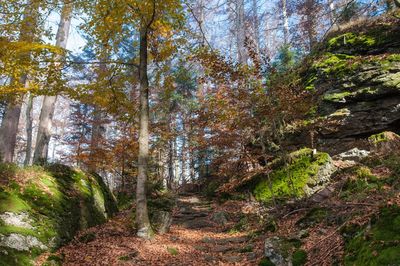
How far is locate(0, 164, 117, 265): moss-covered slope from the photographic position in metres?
5.26

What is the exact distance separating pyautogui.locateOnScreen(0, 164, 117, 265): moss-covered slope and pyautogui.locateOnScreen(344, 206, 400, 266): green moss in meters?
5.01

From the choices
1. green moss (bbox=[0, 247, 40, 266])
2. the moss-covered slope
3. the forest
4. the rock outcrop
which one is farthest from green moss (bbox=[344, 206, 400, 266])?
the rock outcrop

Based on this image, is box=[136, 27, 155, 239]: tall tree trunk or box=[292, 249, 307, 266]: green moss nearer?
box=[292, 249, 307, 266]: green moss

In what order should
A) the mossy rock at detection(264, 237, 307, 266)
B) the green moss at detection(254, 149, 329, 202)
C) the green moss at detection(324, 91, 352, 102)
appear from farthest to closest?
the green moss at detection(324, 91, 352, 102), the green moss at detection(254, 149, 329, 202), the mossy rock at detection(264, 237, 307, 266)

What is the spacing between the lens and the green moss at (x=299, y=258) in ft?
15.2

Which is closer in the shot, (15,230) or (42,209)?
(15,230)

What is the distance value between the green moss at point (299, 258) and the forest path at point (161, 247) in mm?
1129

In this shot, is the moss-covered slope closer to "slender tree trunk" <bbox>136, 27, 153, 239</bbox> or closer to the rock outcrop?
"slender tree trunk" <bbox>136, 27, 153, 239</bbox>

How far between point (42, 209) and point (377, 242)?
247 inches

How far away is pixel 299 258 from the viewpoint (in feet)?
15.5

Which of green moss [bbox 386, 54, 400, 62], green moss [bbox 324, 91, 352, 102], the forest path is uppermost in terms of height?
green moss [bbox 386, 54, 400, 62]

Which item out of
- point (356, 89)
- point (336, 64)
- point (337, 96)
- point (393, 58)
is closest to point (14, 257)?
point (337, 96)

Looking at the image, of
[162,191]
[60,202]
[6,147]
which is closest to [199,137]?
[162,191]

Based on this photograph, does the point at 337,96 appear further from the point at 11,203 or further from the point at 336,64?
the point at 11,203
